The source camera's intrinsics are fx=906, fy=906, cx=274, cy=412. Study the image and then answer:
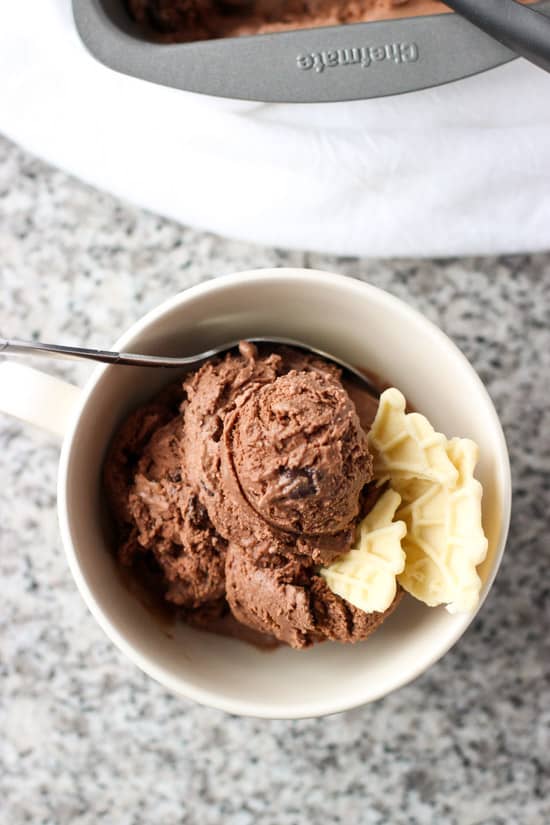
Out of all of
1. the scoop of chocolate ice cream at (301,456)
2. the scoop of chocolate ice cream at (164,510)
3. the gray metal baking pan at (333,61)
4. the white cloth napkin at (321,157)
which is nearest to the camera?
the scoop of chocolate ice cream at (301,456)

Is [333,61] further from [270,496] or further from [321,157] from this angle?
[270,496]

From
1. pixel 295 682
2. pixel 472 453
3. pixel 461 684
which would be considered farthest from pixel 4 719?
pixel 472 453

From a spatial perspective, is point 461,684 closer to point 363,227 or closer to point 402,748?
point 402,748

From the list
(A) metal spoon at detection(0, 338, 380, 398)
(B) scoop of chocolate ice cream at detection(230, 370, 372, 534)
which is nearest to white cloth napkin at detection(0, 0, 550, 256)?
(A) metal spoon at detection(0, 338, 380, 398)

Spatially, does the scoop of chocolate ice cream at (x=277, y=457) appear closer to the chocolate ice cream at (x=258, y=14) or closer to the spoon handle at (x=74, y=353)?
the spoon handle at (x=74, y=353)

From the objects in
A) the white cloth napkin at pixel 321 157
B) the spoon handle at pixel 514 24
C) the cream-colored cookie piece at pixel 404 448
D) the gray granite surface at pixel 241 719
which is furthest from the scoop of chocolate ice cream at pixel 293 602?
the spoon handle at pixel 514 24

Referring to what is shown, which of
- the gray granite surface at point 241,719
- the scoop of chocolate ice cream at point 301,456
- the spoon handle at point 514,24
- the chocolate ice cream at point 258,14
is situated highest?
the spoon handle at point 514,24

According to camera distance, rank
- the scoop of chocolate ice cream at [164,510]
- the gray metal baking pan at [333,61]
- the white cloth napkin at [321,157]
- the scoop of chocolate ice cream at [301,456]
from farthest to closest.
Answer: the white cloth napkin at [321,157]
the gray metal baking pan at [333,61]
the scoop of chocolate ice cream at [164,510]
the scoop of chocolate ice cream at [301,456]
